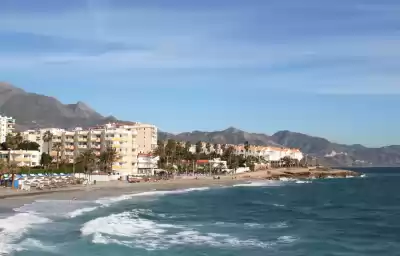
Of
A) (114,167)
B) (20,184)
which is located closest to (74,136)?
(114,167)

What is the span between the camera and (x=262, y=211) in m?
57.1

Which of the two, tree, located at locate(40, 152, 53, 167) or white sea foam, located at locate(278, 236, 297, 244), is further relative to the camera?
tree, located at locate(40, 152, 53, 167)

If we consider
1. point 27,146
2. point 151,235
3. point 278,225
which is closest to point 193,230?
point 151,235

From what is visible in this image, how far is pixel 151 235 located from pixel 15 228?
9871 millimetres

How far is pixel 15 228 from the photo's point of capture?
123 feet

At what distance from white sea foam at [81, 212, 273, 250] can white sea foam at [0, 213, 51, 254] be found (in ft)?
13.6

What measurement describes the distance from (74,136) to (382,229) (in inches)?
4548

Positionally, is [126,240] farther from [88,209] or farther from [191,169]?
[191,169]

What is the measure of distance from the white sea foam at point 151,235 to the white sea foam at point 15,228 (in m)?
4.16

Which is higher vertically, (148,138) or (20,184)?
(148,138)

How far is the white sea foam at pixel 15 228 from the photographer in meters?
30.2

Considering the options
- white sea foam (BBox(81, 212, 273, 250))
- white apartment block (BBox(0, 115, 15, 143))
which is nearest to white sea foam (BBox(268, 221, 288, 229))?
white sea foam (BBox(81, 212, 273, 250))

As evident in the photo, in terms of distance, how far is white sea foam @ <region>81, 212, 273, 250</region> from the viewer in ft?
107

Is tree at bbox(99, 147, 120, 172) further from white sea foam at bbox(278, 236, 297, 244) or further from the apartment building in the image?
white sea foam at bbox(278, 236, 297, 244)
